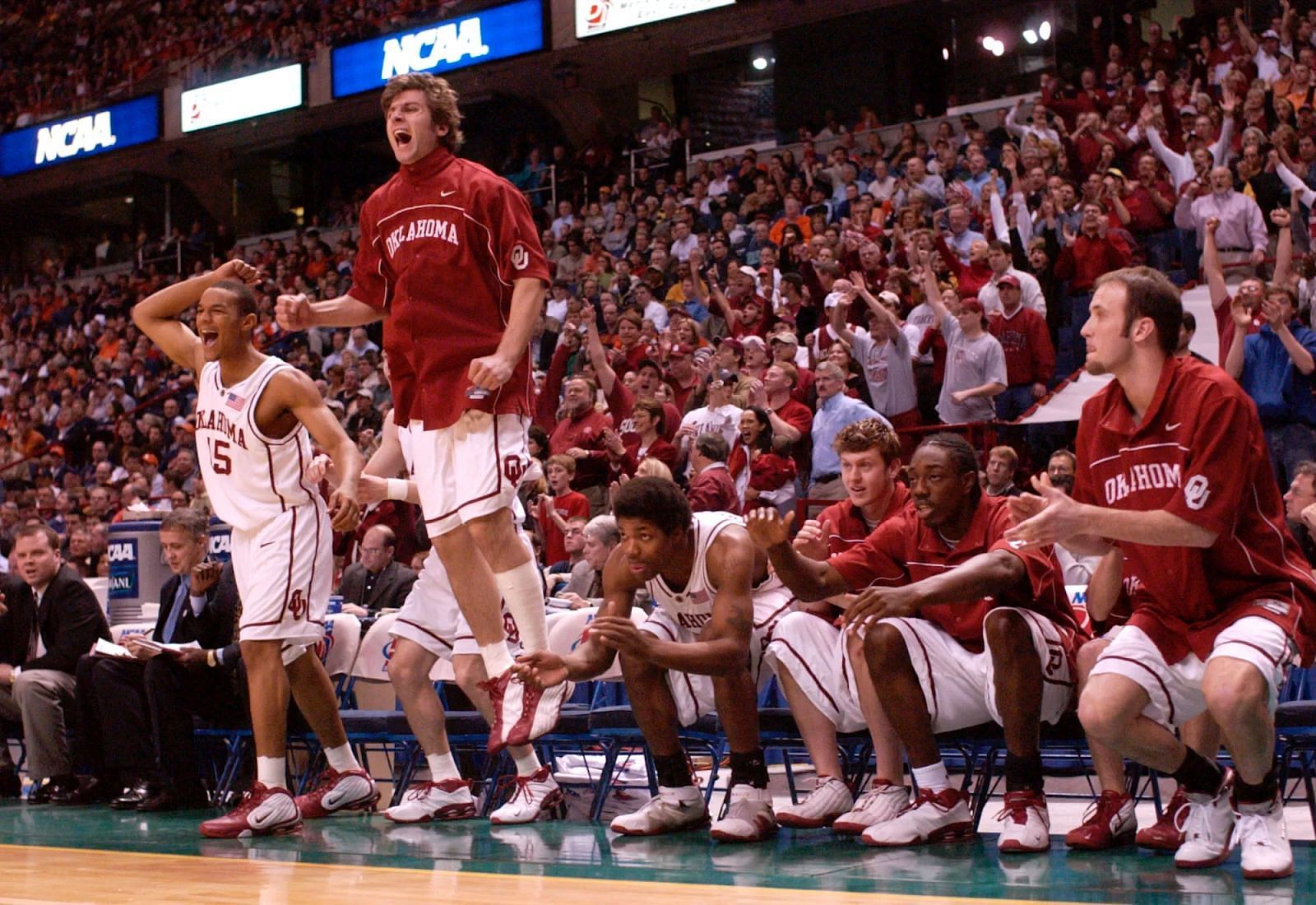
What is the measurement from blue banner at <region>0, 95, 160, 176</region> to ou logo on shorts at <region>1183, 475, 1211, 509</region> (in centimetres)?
2344

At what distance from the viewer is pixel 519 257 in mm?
4934

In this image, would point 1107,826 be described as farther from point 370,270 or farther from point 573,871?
point 370,270

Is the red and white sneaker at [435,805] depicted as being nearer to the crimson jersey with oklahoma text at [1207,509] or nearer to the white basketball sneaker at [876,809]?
the white basketball sneaker at [876,809]

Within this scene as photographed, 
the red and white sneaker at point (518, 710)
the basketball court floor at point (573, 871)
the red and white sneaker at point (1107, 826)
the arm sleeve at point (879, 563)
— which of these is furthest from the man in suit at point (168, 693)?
the red and white sneaker at point (1107, 826)

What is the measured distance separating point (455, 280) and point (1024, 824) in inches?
97.5

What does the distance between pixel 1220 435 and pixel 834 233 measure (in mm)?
9499

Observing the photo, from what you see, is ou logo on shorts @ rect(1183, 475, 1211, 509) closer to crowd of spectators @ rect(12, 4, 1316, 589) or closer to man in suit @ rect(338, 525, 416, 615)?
crowd of spectators @ rect(12, 4, 1316, 589)

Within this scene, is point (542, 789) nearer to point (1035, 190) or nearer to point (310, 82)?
point (1035, 190)

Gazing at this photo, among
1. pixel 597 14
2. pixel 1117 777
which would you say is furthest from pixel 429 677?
pixel 597 14

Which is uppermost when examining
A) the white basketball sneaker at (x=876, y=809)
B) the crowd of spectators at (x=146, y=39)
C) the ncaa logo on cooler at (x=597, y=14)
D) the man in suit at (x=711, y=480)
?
the crowd of spectators at (x=146, y=39)

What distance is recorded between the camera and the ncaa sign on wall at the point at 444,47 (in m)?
20.4

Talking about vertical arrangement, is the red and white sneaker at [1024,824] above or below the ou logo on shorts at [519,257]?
below

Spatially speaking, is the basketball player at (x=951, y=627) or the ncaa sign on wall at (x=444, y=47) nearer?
the basketball player at (x=951, y=627)

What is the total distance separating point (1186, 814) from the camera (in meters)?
4.27
